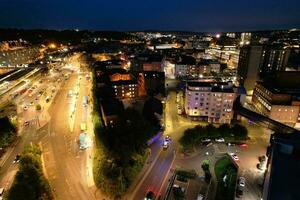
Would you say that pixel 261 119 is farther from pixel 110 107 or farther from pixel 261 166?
pixel 110 107

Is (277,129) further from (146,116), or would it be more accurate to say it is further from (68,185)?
(68,185)

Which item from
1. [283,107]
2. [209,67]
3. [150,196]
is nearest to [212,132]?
[150,196]

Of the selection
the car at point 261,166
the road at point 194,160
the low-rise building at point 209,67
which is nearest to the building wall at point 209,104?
the road at point 194,160

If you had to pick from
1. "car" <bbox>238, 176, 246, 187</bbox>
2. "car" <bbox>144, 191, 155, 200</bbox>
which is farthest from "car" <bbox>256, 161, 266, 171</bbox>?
"car" <bbox>144, 191, 155, 200</bbox>

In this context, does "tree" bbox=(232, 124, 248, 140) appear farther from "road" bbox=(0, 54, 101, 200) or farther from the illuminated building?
"road" bbox=(0, 54, 101, 200)

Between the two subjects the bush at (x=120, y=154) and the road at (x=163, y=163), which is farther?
the road at (x=163, y=163)

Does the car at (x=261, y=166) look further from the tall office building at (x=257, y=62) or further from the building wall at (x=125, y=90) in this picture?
the tall office building at (x=257, y=62)

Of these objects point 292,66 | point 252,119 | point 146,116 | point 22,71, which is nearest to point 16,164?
point 146,116
